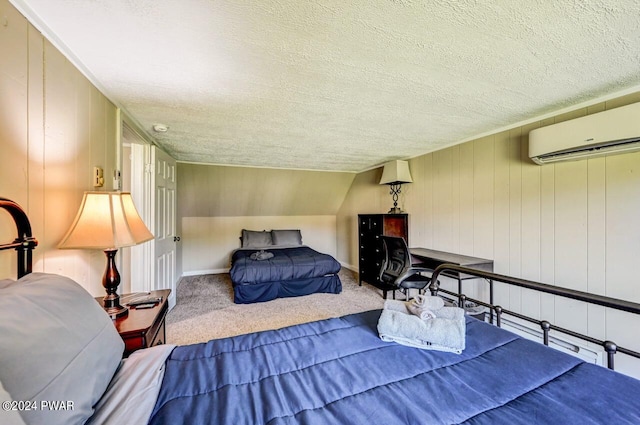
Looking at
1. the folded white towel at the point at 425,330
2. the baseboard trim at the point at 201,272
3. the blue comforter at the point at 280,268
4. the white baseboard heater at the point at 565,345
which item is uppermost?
the folded white towel at the point at 425,330

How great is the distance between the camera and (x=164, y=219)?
311 cm

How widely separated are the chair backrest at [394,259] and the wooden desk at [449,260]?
0.29 m

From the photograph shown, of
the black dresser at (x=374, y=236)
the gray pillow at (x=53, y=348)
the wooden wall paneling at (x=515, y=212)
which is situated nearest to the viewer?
the gray pillow at (x=53, y=348)

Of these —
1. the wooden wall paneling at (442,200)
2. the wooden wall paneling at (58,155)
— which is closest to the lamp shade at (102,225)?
the wooden wall paneling at (58,155)

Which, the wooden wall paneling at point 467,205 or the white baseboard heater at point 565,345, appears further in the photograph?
the wooden wall paneling at point 467,205

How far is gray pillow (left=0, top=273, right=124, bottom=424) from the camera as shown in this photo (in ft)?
1.82

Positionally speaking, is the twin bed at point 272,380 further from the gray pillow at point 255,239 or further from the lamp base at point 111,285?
the gray pillow at point 255,239

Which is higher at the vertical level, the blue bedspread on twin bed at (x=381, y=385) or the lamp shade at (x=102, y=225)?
the lamp shade at (x=102, y=225)

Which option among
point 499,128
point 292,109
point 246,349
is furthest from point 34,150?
point 499,128

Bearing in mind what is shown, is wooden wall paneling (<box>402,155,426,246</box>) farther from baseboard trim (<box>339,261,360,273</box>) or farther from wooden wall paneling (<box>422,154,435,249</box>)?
baseboard trim (<box>339,261,360,273</box>)

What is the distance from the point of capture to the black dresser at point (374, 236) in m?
4.11

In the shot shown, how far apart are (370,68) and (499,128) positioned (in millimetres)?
1899

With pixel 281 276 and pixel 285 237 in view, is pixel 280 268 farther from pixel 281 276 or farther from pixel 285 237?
pixel 285 237

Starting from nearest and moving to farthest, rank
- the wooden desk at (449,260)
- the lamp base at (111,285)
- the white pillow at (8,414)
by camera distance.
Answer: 1. the white pillow at (8,414)
2. the lamp base at (111,285)
3. the wooden desk at (449,260)
